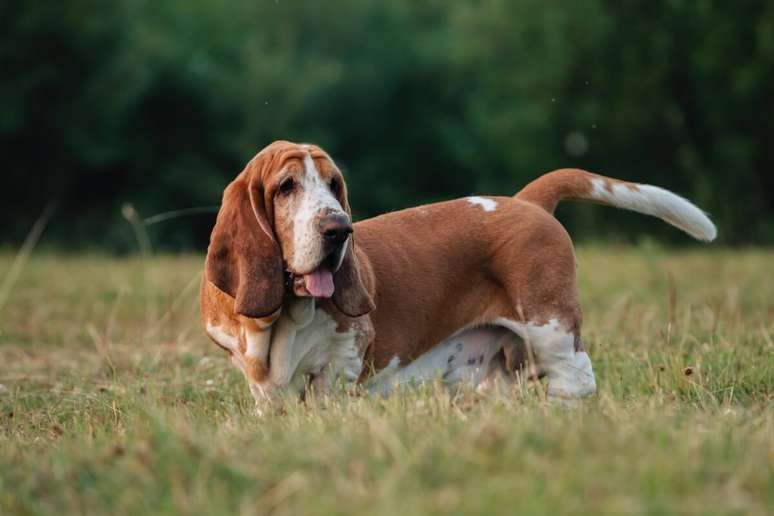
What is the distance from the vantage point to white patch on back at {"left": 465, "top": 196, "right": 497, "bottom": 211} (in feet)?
18.0

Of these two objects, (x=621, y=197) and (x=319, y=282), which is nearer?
(x=319, y=282)

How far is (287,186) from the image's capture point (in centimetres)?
466

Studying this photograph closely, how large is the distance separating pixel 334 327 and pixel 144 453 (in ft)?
5.79

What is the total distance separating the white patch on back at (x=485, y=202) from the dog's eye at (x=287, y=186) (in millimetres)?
1235

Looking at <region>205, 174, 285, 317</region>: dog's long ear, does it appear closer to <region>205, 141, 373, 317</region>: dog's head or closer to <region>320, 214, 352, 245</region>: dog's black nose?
<region>205, 141, 373, 317</region>: dog's head

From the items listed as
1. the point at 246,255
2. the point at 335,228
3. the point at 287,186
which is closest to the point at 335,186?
the point at 287,186

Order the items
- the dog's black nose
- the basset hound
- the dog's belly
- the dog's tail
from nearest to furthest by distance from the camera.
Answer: the dog's black nose, the basset hound, the dog's belly, the dog's tail

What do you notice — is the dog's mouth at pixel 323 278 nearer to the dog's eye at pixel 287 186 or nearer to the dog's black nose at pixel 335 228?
the dog's black nose at pixel 335 228

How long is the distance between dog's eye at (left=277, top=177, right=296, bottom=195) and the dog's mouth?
13.7 inches

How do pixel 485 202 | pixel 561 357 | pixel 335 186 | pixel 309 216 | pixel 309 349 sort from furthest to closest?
pixel 485 202 < pixel 561 357 < pixel 309 349 < pixel 335 186 < pixel 309 216

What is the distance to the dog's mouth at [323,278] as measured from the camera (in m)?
4.57

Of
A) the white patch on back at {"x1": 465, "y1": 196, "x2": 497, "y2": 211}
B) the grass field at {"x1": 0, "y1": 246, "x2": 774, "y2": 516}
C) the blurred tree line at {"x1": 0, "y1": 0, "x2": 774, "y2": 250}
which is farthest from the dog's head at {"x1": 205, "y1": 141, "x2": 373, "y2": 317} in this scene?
the blurred tree line at {"x1": 0, "y1": 0, "x2": 774, "y2": 250}

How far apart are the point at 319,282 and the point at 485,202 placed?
1.30 metres

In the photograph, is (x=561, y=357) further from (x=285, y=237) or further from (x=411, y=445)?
(x=411, y=445)
